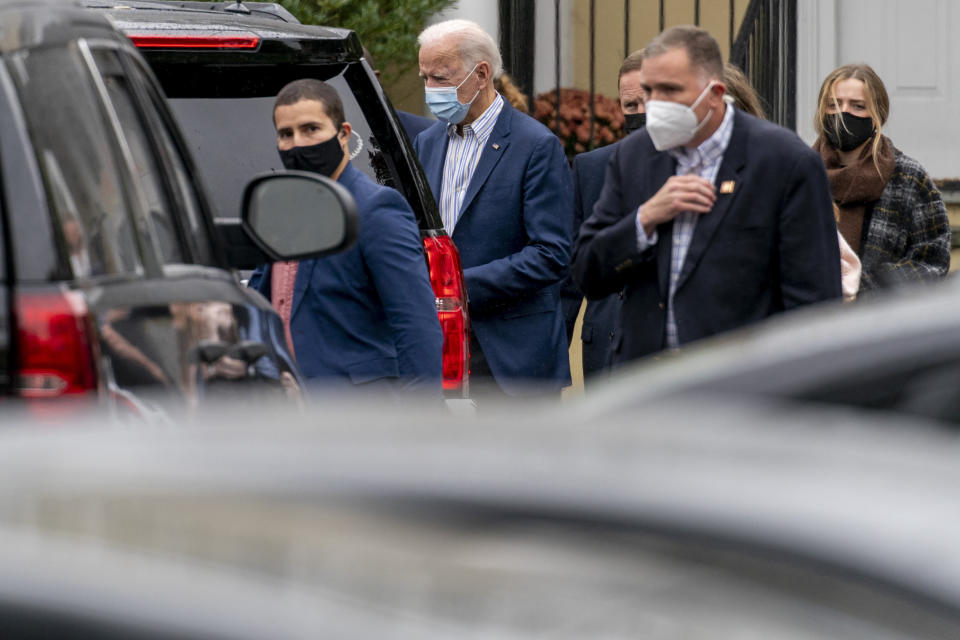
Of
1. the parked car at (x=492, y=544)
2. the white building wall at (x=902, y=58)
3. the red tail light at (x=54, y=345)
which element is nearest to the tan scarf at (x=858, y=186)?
the white building wall at (x=902, y=58)

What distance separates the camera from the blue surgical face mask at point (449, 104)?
5.89 meters

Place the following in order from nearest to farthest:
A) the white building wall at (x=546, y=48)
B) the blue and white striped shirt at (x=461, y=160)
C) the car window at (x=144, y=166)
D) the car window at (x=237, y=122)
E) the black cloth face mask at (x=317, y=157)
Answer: the car window at (x=144, y=166), the black cloth face mask at (x=317, y=157), the car window at (x=237, y=122), the blue and white striped shirt at (x=461, y=160), the white building wall at (x=546, y=48)

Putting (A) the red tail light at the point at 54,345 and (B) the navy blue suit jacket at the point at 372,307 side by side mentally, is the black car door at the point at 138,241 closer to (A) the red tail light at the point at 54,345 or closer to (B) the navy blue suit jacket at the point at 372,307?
(A) the red tail light at the point at 54,345

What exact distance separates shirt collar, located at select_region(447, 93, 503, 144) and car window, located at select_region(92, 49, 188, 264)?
113 inches

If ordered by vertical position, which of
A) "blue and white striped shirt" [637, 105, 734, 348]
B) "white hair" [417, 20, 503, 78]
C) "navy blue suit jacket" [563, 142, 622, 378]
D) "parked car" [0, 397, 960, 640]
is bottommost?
"navy blue suit jacket" [563, 142, 622, 378]

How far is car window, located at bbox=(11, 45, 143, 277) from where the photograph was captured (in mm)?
2402

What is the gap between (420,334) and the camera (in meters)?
4.28

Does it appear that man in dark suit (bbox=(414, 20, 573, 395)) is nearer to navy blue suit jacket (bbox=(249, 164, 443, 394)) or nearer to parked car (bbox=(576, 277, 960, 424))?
navy blue suit jacket (bbox=(249, 164, 443, 394))

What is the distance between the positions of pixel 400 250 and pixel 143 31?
0.99 metres

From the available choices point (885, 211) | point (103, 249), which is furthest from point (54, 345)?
point (885, 211)

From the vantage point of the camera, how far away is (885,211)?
5.71 meters

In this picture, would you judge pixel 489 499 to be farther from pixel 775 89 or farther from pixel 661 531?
pixel 775 89

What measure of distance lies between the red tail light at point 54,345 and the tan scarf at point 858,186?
384 cm

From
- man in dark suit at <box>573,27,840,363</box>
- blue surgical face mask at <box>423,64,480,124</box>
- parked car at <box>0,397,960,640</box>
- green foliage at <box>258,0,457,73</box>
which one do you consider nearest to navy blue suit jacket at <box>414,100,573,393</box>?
blue surgical face mask at <box>423,64,480,124</box>
